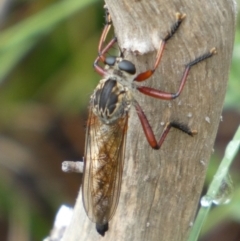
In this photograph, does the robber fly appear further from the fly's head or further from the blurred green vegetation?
the blurred green vegetation

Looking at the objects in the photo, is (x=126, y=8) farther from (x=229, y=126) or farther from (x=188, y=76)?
(x=229, y=126)

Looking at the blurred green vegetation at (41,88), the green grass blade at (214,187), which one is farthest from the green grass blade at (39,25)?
the green grass blade at (214,187)

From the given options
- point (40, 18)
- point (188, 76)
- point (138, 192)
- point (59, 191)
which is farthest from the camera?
point (59, 191)

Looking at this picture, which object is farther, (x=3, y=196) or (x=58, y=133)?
(x=58, y=133)

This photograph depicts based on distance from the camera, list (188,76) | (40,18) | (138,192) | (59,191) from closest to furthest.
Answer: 1. (188,76)
2. (138,192)
3. (40,18)
4. (59,191)

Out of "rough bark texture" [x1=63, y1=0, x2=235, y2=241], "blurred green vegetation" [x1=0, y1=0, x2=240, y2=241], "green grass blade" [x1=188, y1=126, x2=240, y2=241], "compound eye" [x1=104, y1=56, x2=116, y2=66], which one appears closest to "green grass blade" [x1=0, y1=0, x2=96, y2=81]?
"blurred green vegetation" [x1=0, y1=0, x2=240, y2=241]

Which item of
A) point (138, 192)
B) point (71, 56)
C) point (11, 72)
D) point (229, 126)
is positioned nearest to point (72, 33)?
point (71, 56)

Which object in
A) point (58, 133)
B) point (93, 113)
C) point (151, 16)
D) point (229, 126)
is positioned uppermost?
point (151, 16)

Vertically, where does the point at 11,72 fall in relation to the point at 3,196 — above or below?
above
